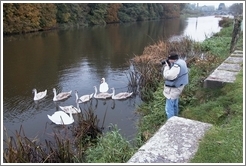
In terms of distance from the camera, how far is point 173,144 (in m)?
4.11

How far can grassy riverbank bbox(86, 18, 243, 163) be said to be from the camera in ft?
12.9

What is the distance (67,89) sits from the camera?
1119 centimetres

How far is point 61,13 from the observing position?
3750 cm

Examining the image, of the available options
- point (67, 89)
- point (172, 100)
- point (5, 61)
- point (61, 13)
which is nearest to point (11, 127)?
point (67, 89)

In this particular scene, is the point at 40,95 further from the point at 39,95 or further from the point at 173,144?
the point at 173,144

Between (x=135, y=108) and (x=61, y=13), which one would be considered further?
(x=61, y=13)

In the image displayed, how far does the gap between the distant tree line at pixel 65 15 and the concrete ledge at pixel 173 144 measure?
26.7m

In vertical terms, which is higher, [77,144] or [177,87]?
[177,87]

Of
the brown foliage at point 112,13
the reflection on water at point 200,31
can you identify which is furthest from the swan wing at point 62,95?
the brown foliage at point 112,13

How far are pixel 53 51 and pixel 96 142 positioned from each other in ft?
45.7

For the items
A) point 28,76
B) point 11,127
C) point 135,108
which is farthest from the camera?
point 28,76

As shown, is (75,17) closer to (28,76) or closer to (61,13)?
(61,13)

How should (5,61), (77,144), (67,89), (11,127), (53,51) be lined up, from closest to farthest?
1. (77,144)
2. (11,127)
3. (67,89)
4. (5,61)
5. (53,51)

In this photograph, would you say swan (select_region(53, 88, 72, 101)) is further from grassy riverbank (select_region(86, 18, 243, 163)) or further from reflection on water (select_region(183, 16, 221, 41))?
reflection on water (select_region(183, 16, 221, 41))
